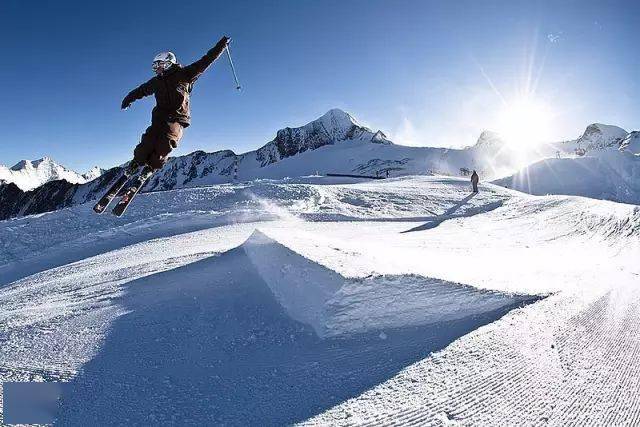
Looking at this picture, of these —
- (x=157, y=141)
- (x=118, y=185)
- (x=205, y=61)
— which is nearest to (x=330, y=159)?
(x=118, y=185)

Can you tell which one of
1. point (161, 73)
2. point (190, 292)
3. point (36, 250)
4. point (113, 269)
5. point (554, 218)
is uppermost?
point (161, 73)

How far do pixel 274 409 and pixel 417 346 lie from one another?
55.2 inches

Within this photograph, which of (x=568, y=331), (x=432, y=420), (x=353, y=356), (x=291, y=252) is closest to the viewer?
(x=432, y=420)

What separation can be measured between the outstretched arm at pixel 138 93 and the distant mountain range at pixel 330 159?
103ft

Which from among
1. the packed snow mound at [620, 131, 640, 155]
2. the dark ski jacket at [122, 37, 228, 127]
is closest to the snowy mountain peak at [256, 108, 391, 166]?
the packed snow mound at [620, 131, 640, 155]

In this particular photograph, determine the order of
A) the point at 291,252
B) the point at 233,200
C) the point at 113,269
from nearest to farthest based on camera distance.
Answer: the point at 291,252, the point at 113,269, the point at 233,200

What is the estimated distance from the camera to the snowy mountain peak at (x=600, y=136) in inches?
6427

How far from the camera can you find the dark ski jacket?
684 centimetres

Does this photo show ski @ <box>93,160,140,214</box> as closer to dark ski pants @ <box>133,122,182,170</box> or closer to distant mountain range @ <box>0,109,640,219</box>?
dark ski pants @ <box>133,122,182,170</box>

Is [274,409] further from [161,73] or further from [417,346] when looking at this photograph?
[161,73]

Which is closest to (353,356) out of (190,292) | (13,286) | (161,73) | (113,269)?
(190,292)

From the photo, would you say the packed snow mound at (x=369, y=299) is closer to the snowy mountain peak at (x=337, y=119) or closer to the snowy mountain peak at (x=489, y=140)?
the snowy mountain peak at (x=489, y=140)

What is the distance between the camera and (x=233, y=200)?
13789 millimetres

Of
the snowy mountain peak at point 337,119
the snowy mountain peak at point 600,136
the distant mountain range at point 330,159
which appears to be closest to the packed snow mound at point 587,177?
the distant mountain range at point 330,159
